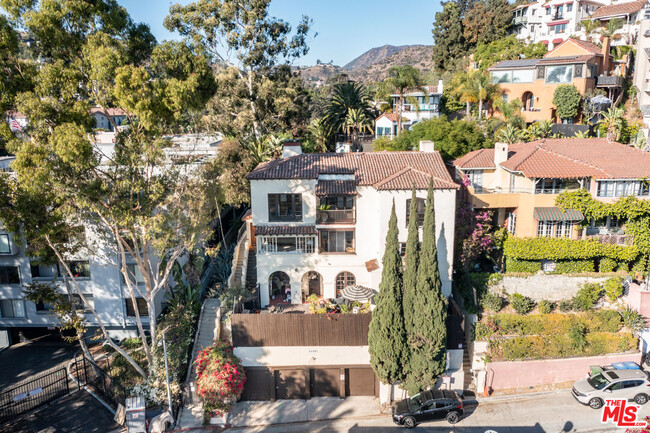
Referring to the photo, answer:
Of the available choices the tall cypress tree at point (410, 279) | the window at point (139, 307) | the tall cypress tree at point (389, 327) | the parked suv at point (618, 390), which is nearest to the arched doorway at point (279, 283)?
the tall cypress tree at point (389, 327)

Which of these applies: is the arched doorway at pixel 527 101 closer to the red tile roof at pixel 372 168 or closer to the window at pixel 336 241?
the red tile roof at pixel 372 168

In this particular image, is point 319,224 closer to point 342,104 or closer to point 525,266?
point 525,266

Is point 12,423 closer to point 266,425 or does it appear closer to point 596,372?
point 266,425

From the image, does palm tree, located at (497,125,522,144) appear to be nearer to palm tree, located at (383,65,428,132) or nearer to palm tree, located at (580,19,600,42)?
palm tree, located at (383,65,428,132)

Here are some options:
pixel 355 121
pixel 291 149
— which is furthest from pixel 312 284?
pixel 355 121

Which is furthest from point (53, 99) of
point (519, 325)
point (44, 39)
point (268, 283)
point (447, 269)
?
point (519, 325)

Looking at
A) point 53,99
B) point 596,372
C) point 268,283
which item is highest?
point 53,99

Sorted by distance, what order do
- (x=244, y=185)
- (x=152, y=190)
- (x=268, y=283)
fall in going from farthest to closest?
(x=244, y=185), (x=268, y=283), (x=152, y=190)
